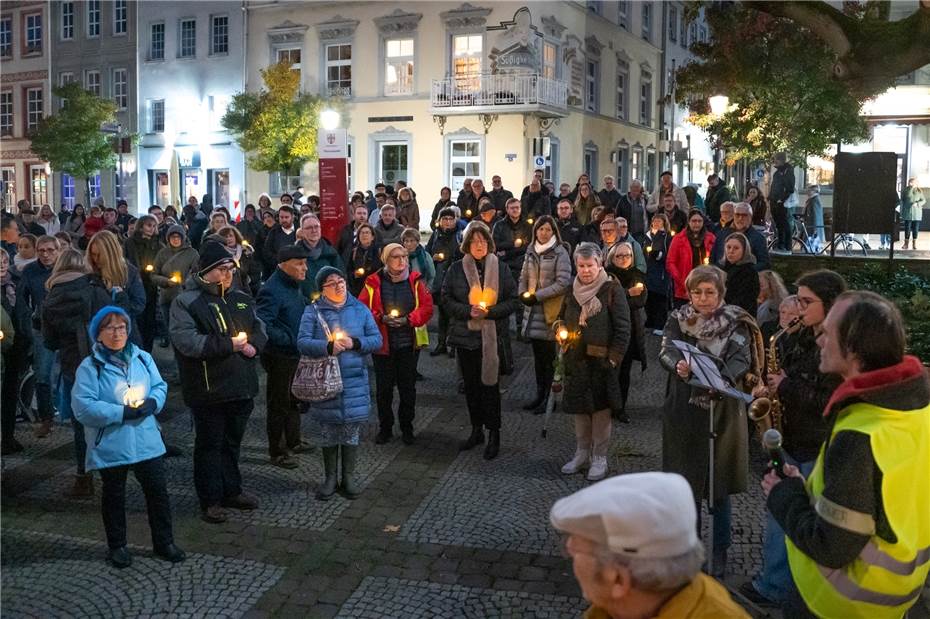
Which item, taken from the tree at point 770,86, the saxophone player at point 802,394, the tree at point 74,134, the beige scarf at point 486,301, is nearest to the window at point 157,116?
the tree at point 74,134

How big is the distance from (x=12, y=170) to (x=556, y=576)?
46.2 metres

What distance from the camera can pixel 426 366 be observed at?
11750 millimetres

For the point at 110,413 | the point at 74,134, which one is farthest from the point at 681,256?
the point at 74,134

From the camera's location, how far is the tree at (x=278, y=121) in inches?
1272

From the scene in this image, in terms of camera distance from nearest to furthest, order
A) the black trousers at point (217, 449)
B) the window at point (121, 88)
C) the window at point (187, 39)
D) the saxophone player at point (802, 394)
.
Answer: the saxophone player at point (802, 394)
the black trousers at point (217, 449)
the window at point (187, 39)
the window at point (121, 88)

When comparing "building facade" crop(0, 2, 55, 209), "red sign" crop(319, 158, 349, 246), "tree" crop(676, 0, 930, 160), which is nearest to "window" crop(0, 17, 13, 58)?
"building facade" crop(0, 2, 55, 209)

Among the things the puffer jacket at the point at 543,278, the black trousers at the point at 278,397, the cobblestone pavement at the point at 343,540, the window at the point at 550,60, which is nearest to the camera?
the cobblestone pavement at the point at 343,540

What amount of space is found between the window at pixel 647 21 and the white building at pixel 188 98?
55.6 ft

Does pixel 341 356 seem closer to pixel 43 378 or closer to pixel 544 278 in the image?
pixel 544 278

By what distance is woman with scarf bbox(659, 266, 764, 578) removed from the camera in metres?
5.35

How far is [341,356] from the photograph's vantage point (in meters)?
6.93

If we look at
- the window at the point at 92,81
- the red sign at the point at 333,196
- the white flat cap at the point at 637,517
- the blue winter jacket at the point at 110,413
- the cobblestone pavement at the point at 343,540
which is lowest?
the cobblestone pavement at the point at 343,540

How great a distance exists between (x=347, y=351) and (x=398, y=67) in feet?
89.5

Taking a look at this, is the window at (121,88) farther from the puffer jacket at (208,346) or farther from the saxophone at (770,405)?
the saxophone at (770,405)
